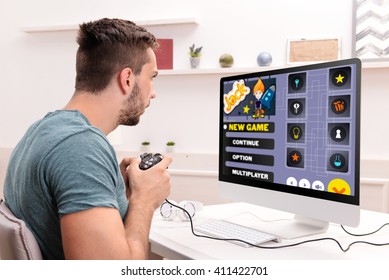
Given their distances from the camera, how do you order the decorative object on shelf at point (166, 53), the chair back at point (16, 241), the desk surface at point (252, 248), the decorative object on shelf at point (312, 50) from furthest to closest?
the decorative object on shelf at point (166, 53), the decorative object on shelf at point (312, 50), the desk surface at point (252, 248), the chair back at point (16, 241)

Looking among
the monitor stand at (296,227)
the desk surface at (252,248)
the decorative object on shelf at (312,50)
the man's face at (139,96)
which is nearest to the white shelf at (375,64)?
the decorative object on shelf at (312,50)

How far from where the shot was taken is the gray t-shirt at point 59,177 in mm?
1076

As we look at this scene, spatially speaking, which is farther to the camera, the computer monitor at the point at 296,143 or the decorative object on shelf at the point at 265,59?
the decorative object on shelf at the point at 265,59

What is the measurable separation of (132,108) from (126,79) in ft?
0.33

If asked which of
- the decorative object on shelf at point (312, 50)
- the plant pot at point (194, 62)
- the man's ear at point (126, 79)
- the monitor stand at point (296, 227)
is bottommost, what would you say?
the monitor stand at point (296, 227)

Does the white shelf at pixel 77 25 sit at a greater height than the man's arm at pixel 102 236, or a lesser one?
greater

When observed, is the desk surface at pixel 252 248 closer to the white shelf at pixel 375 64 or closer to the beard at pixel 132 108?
the beard at pixel 132 108

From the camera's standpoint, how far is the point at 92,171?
109 cm

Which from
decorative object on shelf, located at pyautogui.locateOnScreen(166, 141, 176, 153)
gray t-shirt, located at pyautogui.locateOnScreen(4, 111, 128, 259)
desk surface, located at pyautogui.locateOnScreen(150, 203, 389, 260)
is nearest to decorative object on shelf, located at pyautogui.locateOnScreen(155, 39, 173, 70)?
decorative object on shelf, located at pyautogui.locateOnScreen(166, 141, 176, 153)

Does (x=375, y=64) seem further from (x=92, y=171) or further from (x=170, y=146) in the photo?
(x=92, y=171)

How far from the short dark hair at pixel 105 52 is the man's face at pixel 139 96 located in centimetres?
3

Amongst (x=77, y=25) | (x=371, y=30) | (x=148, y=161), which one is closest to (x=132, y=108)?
(x=148, y=161)

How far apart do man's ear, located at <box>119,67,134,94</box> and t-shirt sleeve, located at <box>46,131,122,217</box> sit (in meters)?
0.35

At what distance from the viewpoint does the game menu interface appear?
1.34 meters
